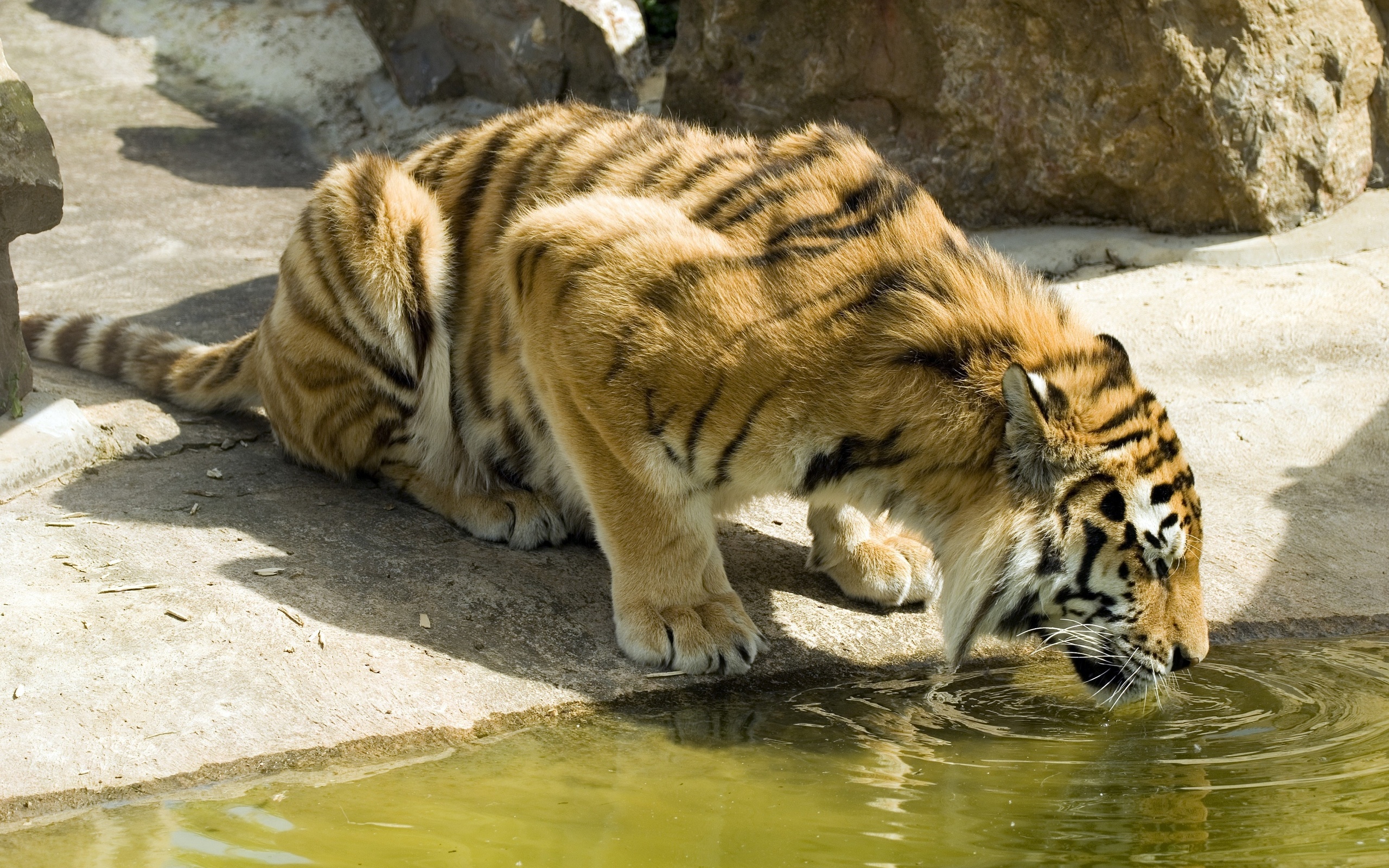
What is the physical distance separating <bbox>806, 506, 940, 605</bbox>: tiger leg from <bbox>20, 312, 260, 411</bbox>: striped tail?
1896 mm

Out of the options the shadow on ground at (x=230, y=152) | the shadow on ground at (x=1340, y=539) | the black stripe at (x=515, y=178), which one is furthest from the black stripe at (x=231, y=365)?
the shadow on ground at (x=230, y=152)

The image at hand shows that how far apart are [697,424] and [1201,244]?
354cm

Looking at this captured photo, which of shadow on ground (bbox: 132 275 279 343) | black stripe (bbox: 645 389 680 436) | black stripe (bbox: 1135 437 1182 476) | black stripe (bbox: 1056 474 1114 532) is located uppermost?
black stripe (bbox: 1135 437 1182 476)

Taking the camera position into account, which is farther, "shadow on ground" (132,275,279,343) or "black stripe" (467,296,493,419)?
"shadow on ground" (132,275,279,343)

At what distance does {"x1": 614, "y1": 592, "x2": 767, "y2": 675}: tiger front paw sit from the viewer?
3.27m

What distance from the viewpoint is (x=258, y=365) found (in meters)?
4.27

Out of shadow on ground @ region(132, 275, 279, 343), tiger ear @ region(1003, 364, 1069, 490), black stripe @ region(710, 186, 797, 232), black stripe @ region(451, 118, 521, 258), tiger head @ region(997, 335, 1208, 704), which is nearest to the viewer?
tiger ear @ region(1003, 364, 1069, 490)

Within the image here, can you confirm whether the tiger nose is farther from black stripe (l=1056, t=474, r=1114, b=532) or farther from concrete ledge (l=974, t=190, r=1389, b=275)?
concrete ledge (l=974, t=190, r=1389, b=275)

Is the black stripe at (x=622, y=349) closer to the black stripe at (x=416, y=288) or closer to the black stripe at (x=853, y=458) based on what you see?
the black stripe at (x=853, y=458)

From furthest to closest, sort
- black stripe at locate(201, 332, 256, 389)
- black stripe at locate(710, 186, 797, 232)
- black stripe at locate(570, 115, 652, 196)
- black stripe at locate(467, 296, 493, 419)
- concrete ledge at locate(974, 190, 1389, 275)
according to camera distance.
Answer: concrete ledge at locate(974, 190, 1389, 275) → black stripe at locate(201, 332, 256, 389) → black stripe at locate(467, 296, 493, 419) → black stripe at locate(570, 115, 652, 196) → black stripe at locate(710, 186, 797, 232)

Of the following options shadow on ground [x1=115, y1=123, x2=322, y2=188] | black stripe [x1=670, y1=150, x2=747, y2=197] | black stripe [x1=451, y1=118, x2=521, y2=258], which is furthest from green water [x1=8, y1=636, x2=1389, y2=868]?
shadow on ground [x1=115, y1=123, x2=322, y2=188]

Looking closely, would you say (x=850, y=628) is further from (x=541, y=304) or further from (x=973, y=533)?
(x=541, y=304)

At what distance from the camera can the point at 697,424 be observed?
3.18 meters

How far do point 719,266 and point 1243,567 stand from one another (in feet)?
5.79
